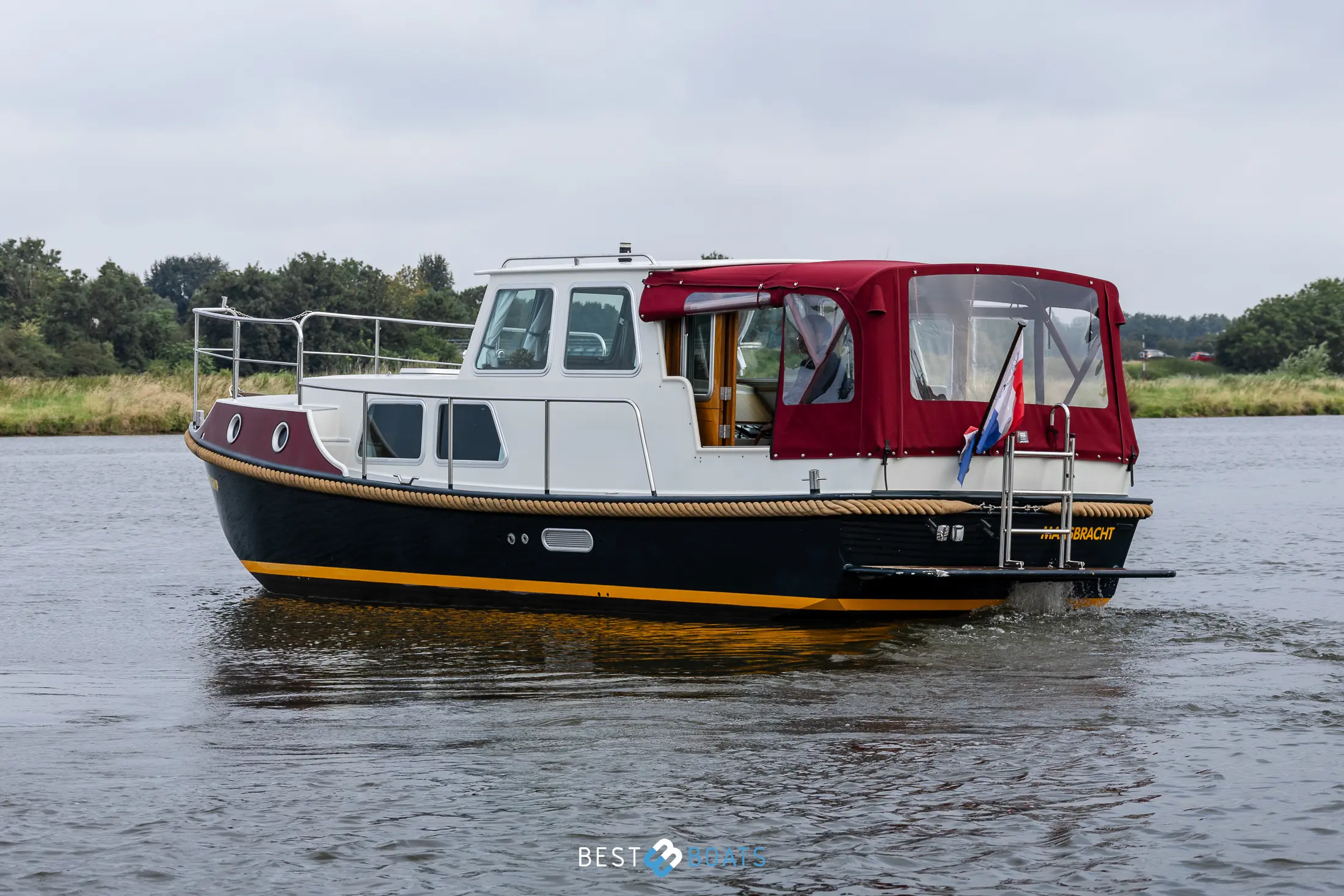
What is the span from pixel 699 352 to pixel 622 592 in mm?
1762

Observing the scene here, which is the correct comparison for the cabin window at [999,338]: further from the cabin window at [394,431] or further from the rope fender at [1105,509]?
the cabin window at [394,431]

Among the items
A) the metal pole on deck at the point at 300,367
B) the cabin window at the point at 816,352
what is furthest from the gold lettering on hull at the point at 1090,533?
the metal pole on deck at the point at 300,367

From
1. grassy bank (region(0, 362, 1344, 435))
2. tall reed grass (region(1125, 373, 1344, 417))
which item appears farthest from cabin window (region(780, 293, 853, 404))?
tall reed grass (region(1125, 373, 1344, 417))

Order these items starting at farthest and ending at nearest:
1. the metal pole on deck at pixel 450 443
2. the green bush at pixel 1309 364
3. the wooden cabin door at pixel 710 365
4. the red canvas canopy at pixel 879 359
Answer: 1. the green bush at pixel 1309 364
2. the metal pole on deck at pixel 450 443
3. the wooden cabin door at pixel 710 365
4. the red canvas canopy at pixel 879 359

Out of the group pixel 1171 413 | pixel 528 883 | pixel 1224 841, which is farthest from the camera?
pixel 1171 413

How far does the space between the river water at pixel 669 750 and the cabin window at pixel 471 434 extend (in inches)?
48.3

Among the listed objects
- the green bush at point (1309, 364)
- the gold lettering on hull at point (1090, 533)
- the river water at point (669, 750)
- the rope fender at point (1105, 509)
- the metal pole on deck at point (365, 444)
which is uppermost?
the green bush at point (1309, 364)

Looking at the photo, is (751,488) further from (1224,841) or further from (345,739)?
(1224,841)

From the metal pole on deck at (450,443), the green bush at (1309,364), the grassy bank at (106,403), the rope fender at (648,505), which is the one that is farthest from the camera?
the green bush at (1309,364)

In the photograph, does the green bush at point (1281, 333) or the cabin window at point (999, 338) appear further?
the green bush at point (1281, 333)

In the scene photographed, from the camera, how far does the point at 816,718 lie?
7.53 meters

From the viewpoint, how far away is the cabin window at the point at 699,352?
10.4m

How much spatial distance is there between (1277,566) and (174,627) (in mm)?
9644

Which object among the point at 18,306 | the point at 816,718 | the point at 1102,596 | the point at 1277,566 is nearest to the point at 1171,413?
the point at 1277,566
